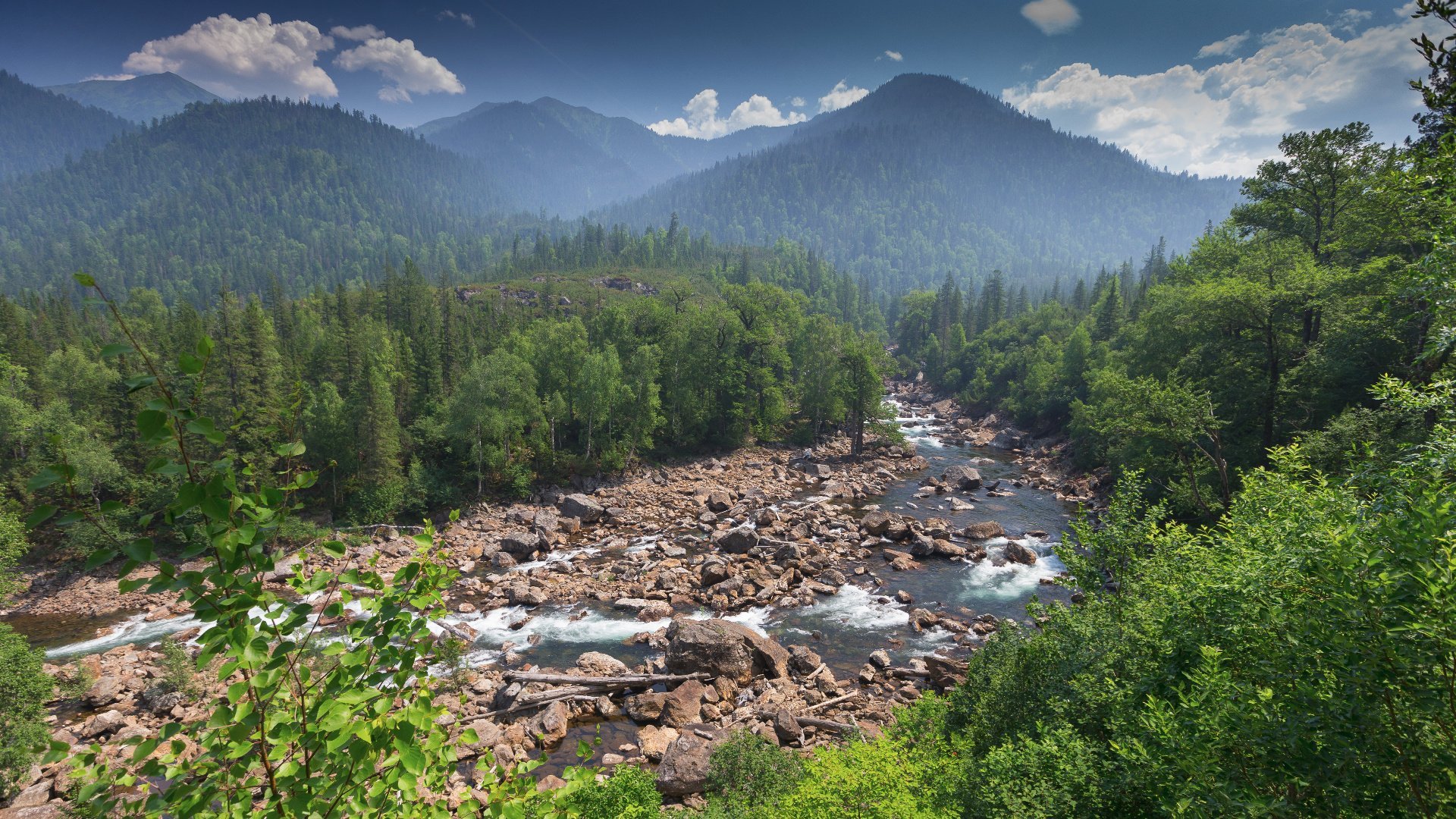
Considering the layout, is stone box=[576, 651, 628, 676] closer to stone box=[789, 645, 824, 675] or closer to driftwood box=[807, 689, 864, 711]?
stone box=[789, 645, 824, 675]

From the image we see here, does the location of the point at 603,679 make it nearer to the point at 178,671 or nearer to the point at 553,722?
the point at 553,722

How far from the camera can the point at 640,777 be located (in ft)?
43.4

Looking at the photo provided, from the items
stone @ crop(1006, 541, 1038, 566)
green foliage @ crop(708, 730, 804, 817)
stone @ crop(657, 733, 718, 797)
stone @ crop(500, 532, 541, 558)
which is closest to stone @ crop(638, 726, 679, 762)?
stone @ crop(657, 733, 718, 797)

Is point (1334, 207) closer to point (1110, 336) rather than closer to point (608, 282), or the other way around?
point (1110, 336)

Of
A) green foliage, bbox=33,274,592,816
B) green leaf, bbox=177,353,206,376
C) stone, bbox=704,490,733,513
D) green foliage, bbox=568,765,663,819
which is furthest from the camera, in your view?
stone, bbox=704,490,733,513

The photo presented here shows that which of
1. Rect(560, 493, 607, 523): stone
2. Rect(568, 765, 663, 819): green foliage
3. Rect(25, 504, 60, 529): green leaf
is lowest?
Rect(560, 493, 607, 523): stone

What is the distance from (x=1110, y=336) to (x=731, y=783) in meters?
67.8

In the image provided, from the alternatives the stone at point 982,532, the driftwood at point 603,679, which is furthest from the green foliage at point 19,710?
the stone at point 982,532

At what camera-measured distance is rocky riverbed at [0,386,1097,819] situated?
753 inches

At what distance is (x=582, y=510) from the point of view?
134ft

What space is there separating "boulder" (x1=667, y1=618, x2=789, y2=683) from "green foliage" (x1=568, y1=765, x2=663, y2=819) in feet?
27.0

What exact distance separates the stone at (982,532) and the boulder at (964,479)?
9.15 meters

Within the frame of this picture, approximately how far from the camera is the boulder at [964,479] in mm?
44656

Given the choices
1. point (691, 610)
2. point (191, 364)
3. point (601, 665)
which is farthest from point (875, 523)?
point (191, 364)
